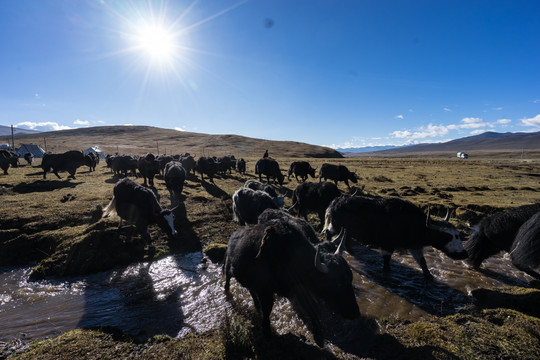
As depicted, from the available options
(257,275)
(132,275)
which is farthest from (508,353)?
(132,275)

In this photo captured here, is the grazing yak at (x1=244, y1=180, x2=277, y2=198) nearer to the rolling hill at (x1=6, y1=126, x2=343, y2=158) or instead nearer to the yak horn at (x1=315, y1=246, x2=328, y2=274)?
the yak horn at (x1=315, y1=246, x2=328, y2=274)

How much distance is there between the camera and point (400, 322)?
466 cm

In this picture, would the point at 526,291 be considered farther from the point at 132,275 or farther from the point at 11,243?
the point at 11,243

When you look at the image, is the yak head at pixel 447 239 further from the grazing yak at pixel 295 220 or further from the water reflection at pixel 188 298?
the grazing yak at pixel 295 220

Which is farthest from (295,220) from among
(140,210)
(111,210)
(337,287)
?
(111,210)

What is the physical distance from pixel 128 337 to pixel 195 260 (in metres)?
3.27

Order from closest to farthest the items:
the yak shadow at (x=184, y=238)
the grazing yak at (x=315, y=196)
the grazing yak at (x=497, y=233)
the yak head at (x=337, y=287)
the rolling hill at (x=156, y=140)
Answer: the yak head at (x=337, y=287) → the grazing yak at (x=497, y=233) → the yak shadow at (x=184, y=238) → the grazing yak at (x=315, y=196) → the rolling hill at (x=156, y=140)

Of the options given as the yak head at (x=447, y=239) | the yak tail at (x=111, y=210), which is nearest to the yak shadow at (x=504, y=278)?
the yak head at (x=447, y=239)

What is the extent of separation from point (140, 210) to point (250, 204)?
3.79 metres

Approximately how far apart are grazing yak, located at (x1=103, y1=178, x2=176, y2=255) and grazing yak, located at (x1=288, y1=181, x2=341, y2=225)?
4.83 metres

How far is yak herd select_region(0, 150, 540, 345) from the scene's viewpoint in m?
4.22

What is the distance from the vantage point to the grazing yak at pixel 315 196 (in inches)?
404

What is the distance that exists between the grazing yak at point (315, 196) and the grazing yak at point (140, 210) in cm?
483

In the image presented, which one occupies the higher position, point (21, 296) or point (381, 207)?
point (381, 207)
